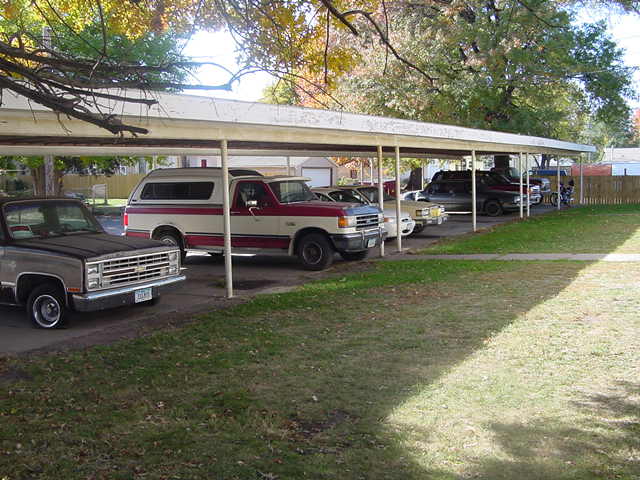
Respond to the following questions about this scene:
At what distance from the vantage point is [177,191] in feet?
52.8

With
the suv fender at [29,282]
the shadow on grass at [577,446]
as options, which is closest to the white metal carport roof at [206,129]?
the suv fender at [29,282]

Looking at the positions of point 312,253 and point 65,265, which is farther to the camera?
point 312,253

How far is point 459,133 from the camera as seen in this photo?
19266 millimetres

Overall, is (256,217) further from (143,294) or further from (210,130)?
(143,294)

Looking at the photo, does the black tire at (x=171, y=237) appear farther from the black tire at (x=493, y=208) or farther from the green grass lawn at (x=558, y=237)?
the black tire at (x=493, y=208)

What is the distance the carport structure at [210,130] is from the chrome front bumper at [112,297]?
6.09 feet

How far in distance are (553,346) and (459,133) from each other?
12107mm

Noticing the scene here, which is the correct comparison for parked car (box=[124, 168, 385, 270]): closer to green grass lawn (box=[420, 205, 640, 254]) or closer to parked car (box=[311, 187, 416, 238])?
parked car (box=[311, 187, 416, 238])

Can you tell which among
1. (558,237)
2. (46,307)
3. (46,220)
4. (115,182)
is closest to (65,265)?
(46,307)

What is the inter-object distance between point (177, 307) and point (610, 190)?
32.7 m

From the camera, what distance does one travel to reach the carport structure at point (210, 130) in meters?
8.86

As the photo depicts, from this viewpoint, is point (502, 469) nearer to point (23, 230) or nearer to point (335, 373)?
point (335, 373)

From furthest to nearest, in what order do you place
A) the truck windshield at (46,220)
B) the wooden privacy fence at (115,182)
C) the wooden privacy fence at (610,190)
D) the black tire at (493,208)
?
1. the wooden privacy fence at (115,182)
2. the wooden privacy fence at (610,190)
3. the black tire at (493,208)
4. the truck windshield at (46,220)

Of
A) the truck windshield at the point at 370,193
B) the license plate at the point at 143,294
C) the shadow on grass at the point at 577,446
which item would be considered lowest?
the shadow on grass at the point at 577,446
